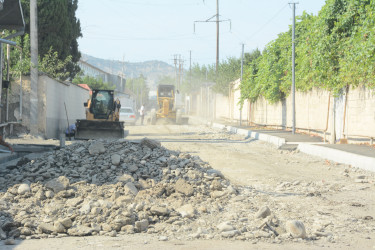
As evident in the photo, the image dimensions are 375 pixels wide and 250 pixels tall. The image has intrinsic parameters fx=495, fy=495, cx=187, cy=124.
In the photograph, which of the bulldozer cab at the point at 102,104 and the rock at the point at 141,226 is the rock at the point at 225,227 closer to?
the rock at the point at 141,226

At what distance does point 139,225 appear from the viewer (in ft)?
21.2

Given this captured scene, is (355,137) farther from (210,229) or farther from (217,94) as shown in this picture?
(217,94)

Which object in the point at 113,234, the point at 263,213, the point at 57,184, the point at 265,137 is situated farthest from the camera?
the point at 265,137

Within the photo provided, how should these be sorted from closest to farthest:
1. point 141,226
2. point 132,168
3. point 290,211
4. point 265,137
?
point 141,226 < point 290,211 < point 132,168 < point 265,137

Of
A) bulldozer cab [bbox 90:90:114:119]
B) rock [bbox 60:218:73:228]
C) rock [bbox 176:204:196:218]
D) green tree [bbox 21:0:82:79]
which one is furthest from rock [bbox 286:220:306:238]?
green tree [bbox 21:0:82:79]

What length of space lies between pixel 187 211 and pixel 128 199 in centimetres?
101

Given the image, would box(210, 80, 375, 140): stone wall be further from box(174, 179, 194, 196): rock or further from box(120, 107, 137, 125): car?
box(120, 107, 137, 125): car

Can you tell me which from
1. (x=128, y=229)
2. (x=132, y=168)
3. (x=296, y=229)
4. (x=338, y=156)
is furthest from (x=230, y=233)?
(x=338, y=156)

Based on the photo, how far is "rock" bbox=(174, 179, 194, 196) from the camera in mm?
8398

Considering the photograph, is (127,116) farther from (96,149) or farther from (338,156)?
(96,149)

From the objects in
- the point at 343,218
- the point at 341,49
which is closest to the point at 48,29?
the point at 341,49

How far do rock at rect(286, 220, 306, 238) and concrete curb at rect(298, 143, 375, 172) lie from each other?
6.80 meters

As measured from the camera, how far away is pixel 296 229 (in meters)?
6.18

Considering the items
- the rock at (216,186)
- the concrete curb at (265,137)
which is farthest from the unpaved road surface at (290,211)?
the concrete curb at (265,137)
